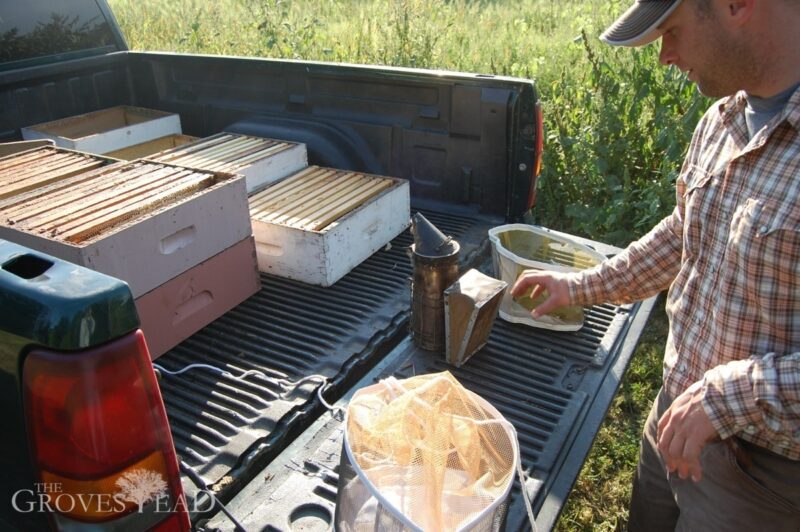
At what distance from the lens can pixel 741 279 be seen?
1.75m

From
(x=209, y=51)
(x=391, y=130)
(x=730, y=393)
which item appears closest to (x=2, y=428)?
(x=730, y=393)

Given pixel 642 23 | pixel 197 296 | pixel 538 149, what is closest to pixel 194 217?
pixel 197 296

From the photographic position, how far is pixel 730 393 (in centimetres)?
164

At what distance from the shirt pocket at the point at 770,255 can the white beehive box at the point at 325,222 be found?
164 cm

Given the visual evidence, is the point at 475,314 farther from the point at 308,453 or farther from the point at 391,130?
the point at 391,130

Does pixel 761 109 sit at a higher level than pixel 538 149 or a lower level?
higher

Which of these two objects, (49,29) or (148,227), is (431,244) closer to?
(148,227)

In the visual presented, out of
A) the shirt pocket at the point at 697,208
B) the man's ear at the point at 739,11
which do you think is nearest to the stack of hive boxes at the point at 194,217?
the shirt pocket at the point at 697,208

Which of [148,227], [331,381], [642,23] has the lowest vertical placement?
[331,381]

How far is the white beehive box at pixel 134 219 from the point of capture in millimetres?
2330

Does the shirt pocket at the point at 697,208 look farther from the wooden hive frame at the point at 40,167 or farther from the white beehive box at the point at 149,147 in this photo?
the white beehive box at the point at 149,147

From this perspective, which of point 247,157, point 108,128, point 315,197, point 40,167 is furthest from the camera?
point 108,128

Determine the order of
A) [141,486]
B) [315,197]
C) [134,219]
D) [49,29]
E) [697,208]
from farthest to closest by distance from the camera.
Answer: [49,29] < [315,197] < [134,219] < [697,208] < [141,486]

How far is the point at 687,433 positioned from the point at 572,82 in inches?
190
